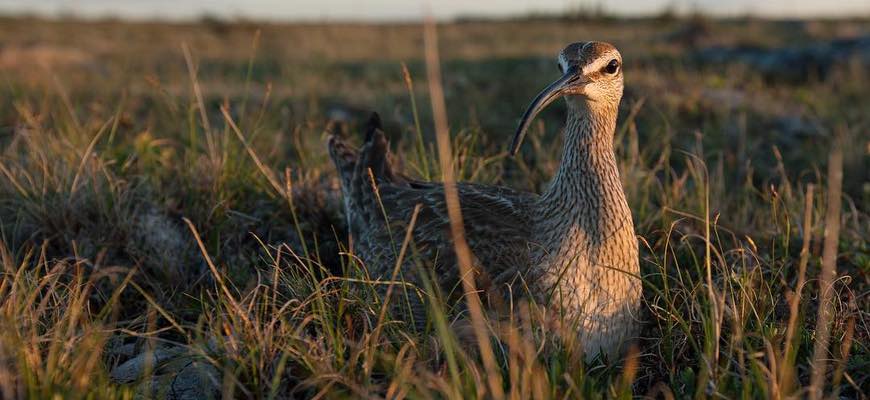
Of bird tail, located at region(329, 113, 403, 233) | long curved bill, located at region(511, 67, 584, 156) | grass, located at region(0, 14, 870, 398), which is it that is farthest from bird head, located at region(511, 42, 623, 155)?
bird tail, located at region(329, 113, 403, 233)

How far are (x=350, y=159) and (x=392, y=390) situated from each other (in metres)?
2.51

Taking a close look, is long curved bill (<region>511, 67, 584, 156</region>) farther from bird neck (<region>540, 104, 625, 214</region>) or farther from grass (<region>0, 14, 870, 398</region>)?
grass (<region>0, 14, 870, 398</region>)

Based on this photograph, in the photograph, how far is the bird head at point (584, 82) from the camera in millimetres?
3428

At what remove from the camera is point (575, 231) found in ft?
11.4

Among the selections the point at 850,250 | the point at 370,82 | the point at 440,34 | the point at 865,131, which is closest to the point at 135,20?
the point at 440,34

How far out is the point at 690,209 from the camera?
4.82 m

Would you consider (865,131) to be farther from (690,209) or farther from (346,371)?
(346,371)

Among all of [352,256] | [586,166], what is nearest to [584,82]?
[586,166]

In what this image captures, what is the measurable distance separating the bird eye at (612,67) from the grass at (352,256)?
1.90 ft

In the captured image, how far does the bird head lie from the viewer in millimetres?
3428

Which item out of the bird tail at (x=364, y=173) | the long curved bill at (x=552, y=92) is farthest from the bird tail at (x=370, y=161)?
the long curved bill at (x=552, y=92)

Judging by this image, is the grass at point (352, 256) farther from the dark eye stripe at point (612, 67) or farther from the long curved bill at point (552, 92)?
the long curved bill at point (552, 92)

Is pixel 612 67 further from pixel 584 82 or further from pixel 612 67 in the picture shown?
pixel 584 82

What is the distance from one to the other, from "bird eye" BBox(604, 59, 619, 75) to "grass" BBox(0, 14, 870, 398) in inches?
22.8
